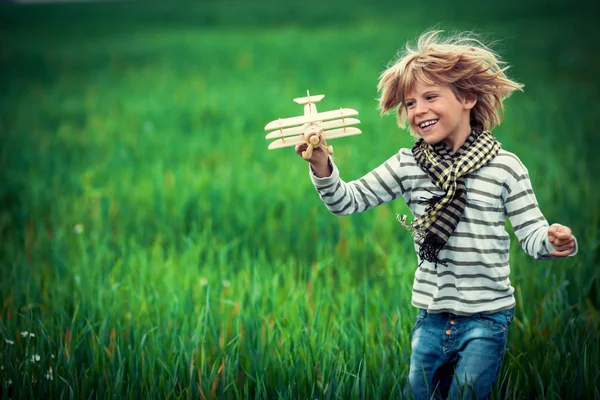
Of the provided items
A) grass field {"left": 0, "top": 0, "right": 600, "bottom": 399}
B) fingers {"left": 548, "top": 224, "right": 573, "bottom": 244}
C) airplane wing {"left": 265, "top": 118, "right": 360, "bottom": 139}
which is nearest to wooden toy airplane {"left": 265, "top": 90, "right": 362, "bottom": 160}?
airplane wing {"left": 265, "top": 118, "right": 360, "bottom": 139}

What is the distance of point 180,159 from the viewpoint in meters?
6.79

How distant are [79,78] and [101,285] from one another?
8.97m

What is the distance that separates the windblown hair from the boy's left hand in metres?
0.49

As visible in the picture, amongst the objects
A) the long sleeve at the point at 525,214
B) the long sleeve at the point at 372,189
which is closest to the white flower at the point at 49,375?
the long sleeve at the point at 372,189

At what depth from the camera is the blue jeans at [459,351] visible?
2.40 m

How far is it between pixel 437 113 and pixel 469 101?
0.16 metres

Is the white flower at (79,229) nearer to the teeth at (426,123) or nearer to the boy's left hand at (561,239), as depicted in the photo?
the teeth at (426,123)

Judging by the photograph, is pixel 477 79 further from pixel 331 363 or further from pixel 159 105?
pixel 159 105

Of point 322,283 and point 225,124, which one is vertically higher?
point 225,124

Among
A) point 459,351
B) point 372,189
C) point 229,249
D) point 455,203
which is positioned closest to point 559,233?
point 455,203

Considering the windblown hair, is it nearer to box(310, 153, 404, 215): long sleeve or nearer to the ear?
the ear

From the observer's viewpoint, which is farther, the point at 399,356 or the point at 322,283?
the point at 322,283

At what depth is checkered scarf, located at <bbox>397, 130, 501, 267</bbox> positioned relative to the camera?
2.37m

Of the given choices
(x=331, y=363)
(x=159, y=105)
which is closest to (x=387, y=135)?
(x=159, y=105)
